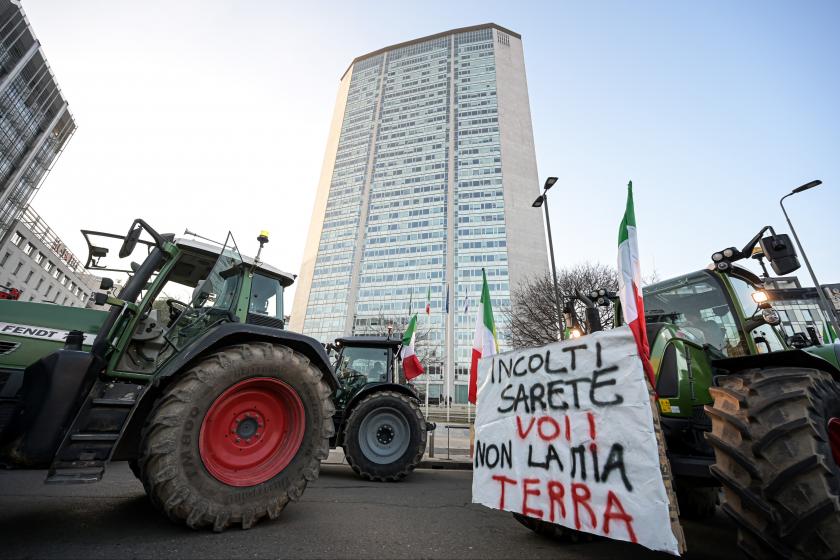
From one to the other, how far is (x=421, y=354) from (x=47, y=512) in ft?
126

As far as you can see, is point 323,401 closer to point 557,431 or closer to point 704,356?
point 557,431

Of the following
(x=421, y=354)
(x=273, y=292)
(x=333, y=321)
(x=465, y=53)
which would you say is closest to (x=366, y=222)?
(x=333, y=321)

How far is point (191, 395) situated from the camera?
2.95 m

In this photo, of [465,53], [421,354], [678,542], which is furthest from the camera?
[465,53]

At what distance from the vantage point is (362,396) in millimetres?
6953

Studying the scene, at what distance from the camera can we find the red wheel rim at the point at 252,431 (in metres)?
3.14

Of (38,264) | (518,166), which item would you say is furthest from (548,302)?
(518,166)

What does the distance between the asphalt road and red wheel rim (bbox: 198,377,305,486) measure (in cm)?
48

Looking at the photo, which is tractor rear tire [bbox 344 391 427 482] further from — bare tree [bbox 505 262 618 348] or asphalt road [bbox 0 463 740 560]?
bare tree [bbox 505 262 618 348]

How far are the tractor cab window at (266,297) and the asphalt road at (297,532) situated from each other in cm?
233

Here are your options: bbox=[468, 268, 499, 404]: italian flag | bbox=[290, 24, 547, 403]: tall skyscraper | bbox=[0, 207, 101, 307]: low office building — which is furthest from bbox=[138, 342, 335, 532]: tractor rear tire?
bbox=[290, 24, 547, 403]: tall skyscraper

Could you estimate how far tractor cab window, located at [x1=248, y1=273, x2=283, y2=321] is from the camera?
4.46 m

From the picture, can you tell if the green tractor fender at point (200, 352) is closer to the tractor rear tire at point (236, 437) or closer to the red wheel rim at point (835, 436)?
the tractor rear tire at point (236, 437)

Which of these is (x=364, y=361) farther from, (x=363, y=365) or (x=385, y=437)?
(x=385, y=437)
